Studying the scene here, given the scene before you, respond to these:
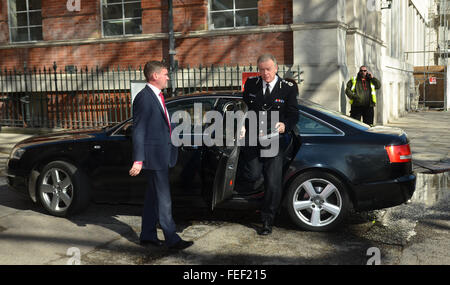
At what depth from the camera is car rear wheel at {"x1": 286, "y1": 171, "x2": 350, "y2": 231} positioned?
5.47 meters

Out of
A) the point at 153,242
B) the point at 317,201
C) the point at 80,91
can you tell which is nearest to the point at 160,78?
the point at 153,242

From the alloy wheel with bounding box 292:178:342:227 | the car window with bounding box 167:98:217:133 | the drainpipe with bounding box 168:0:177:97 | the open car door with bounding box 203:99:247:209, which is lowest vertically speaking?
the alloy wheel with bounding box 292:178:342:227

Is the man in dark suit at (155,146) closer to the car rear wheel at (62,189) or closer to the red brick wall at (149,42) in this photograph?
the car rear wheel at (62,189)

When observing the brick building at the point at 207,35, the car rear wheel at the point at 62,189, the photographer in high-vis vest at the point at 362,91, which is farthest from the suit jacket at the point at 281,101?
the brick building at the point at 207,35

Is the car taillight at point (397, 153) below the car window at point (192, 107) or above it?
below

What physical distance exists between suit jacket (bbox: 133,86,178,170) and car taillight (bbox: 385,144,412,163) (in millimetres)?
2215

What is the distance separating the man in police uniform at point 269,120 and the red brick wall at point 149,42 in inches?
314

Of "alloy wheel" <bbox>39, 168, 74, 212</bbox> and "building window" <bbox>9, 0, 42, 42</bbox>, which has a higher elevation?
"building window" <bbox>9, 0, 42, 42</bbox>

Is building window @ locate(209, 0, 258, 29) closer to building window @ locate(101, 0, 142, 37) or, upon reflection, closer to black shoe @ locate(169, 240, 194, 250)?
building window @ locate(101, 0, 142, 37)

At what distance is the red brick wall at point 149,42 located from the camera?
13.3 meters

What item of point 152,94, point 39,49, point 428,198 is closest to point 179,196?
point 152,94

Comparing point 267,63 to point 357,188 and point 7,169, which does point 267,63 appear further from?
point 7,169

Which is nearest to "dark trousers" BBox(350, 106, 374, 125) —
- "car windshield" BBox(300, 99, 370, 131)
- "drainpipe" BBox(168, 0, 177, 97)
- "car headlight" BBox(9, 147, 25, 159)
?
"drainpipe" BBox(168, 0, 177, 97)

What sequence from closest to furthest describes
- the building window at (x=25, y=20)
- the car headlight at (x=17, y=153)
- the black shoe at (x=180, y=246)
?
the black shoe at (x=180, y=246)
the car headlight at (x=17, y=153)
the building window at (x=25, y=20)
